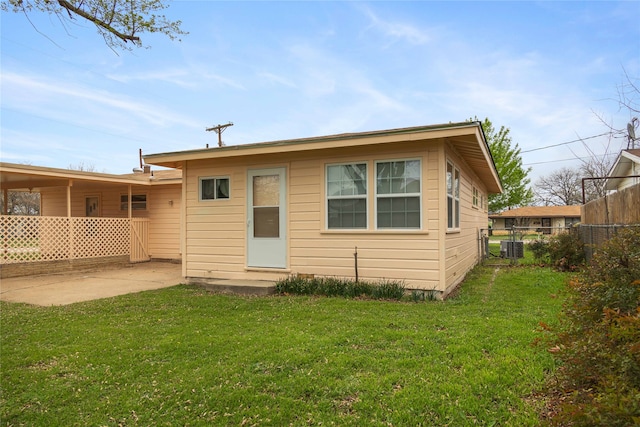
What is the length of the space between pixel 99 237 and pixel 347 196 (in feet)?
29.5

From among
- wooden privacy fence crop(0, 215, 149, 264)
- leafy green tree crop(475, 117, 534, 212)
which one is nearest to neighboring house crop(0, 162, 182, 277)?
wooden privacy fence crop(0, 215, 149, 264)

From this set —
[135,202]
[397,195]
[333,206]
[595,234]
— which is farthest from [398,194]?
[135,202]

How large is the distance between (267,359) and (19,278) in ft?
30.6

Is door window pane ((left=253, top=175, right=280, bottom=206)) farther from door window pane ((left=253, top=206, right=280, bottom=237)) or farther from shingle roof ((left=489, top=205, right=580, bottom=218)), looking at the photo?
shingle roof ((left=489, top=205, right=580, bottom=218))

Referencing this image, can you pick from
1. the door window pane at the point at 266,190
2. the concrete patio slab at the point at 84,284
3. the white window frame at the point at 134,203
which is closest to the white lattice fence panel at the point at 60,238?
the concrete patio slab at the point at 84,284

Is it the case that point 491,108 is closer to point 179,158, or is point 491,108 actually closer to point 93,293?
point 179,158

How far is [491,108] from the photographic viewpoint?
2494 cm

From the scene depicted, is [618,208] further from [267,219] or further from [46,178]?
[46,178]

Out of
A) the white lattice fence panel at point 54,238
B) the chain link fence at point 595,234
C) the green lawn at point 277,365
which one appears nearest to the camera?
the green lawn at point 277,365

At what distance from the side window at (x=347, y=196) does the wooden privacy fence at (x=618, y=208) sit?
371 cm

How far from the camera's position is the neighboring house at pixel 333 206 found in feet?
21.1

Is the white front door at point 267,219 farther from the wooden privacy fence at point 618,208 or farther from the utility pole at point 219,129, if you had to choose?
the utility pole at point 219,129

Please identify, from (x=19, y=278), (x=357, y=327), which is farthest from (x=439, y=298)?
(x=19, y=278)

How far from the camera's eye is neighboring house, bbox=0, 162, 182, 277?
33.8ft
